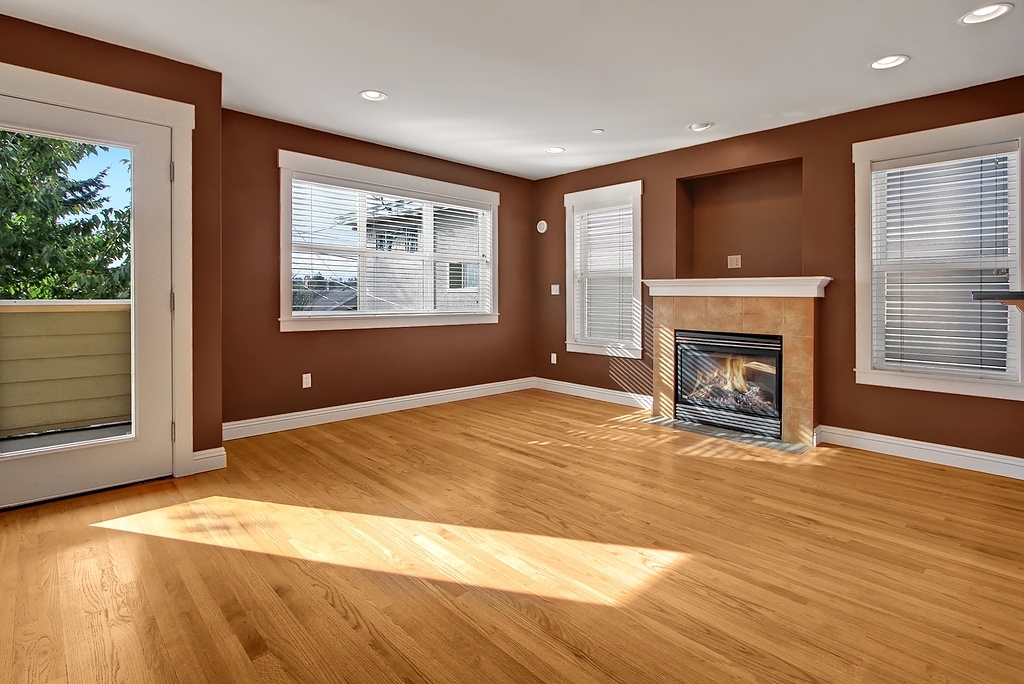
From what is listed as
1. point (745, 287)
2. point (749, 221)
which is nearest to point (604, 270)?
point (749, 221)

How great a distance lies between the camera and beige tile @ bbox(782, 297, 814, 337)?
4109 millimetres

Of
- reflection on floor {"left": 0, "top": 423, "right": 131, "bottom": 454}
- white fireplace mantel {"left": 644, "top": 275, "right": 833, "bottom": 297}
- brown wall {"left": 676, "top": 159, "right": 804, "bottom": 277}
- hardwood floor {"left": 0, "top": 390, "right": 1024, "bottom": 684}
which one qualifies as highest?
brown wall {"left": 676, "top": 159, "right": 804, "bottom": 277}

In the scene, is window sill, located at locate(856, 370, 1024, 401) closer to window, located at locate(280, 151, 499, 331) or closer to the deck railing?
window, located at locate(280, 151, 499, 331)

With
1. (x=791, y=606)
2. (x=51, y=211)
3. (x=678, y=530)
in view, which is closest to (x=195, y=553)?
(x=51, y=211)

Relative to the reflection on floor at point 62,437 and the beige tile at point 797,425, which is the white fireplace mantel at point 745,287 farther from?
the reflection on floor at point 62,437

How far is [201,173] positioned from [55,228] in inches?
32.8

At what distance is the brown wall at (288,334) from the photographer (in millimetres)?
4223

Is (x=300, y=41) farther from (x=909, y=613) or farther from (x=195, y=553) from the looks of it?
(x=909, y=613)

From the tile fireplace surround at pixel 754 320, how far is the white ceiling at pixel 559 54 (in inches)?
52.4

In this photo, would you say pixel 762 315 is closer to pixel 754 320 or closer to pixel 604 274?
pixel 754 320

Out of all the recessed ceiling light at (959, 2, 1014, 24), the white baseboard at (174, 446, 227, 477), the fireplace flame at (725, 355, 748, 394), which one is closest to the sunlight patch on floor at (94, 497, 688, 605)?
the white baseboard at (174, 446, 227, 477)

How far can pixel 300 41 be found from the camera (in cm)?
301

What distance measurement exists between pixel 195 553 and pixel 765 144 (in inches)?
191

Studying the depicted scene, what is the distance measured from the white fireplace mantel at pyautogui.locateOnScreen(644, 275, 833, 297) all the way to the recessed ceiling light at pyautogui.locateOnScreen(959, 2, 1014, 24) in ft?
5.75
